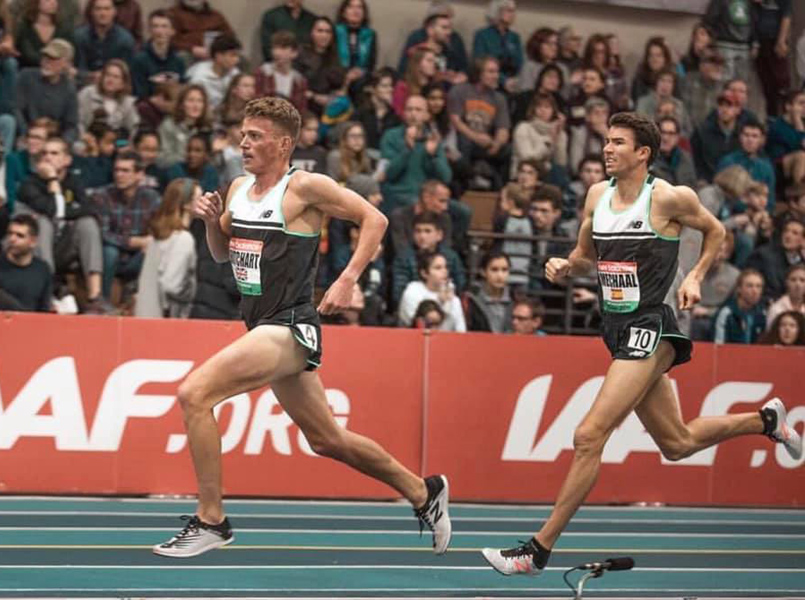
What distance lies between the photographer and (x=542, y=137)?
1769 cm

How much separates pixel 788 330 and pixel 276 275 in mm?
7648

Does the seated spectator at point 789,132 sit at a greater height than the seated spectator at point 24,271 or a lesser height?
greater

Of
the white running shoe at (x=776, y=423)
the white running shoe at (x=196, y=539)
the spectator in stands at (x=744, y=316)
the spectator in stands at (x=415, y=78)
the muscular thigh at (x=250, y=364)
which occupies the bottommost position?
the spectator in stands at (x=744, y=316)

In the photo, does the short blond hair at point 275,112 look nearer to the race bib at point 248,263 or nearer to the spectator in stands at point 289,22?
the race bib at point 248,263

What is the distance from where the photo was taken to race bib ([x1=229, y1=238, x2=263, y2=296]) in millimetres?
8266

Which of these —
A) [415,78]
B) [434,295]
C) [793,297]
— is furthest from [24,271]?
[793,297]

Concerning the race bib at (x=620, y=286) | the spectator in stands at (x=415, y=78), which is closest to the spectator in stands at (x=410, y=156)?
the spectator in stands at (x=415, y=78)

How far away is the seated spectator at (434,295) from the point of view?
46.6 ft

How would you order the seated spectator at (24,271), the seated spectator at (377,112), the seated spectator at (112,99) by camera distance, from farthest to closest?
the seated spectator at (377,112) → the seated spectator at (112,99) → the seated spectator at (24,271)

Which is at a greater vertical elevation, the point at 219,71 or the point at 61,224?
the point at 219,71

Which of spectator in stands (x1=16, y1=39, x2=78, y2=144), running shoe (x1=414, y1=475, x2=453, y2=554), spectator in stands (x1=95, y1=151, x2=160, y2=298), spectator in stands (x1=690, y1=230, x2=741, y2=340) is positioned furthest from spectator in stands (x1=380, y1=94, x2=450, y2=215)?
running shoe (x1=414, y1=475, x2=453, y2=554)

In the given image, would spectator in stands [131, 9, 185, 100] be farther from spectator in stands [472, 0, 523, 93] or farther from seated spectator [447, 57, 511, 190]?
spectator in stands [472, 0, 523, 93]

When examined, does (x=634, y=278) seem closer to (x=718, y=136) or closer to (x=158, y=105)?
(x=158, y=105)

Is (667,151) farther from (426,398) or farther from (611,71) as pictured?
(426,398)
